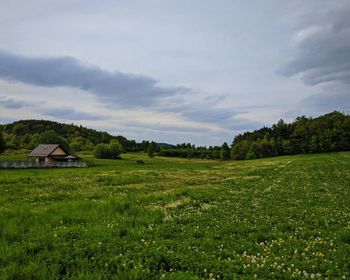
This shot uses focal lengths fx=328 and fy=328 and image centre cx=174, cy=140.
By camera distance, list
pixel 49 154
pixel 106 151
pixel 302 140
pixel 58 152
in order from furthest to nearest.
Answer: pixel 302 140
pixel 106 151
pixel 58 152
pixel 49 154

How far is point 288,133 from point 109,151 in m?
103

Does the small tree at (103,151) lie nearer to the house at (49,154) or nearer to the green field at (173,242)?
the house at (49,154)

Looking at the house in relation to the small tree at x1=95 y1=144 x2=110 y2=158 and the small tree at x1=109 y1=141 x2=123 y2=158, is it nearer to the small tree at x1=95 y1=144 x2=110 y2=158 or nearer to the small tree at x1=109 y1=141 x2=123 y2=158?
the small tree at x1=95 y1=144 x2=110 y2=158

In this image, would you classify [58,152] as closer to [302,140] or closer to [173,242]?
[302,140]

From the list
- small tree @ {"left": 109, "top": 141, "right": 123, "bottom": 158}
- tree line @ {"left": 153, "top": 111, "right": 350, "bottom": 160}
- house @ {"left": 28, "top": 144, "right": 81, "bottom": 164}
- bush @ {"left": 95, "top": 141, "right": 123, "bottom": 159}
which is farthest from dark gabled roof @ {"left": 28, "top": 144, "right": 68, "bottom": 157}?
tree line @ {"left": 153, "top": 111, "right": 350, "bottom": 160}

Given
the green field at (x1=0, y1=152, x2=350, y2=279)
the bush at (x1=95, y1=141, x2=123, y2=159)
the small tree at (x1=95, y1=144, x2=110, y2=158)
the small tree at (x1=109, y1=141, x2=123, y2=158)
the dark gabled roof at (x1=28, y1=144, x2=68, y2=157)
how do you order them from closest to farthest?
the green field at (x1=0, y1=152, x2=350, y2=279) → the dark gabled roof at (x1=28, y1=144, x2=68, y2=157) → the small tree at (x1=95, y1=144, x2=110, y2=158) → the bush at (x1=95, y1=141, x2=123, y2=159) → the small tree at (x1=109, y1=141, x2=123, y2=158)

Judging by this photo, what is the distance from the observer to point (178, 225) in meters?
12.6

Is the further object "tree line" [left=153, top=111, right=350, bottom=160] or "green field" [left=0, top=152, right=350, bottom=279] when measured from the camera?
"tree line" [left=153, top=111, right=350, bottom=160]

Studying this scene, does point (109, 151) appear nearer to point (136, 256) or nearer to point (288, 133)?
point (288, 133)

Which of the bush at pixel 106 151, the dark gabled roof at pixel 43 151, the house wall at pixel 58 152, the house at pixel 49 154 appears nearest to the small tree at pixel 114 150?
the bush at pixel 106 151

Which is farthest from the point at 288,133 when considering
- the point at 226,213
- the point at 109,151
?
the point at 226,213

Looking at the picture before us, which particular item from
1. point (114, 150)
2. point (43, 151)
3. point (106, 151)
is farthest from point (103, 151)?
point (43, 151)

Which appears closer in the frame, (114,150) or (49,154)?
(49,154)

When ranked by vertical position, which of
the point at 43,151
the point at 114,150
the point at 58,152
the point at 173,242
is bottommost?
the point at 173,242
